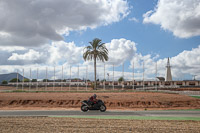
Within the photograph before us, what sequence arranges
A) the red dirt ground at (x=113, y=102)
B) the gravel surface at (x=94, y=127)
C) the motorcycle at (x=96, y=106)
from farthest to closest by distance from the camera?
1. the red dirt ground at (x=113, y=102)
2. the motorcycle at (x=96, y=106)
3. the gravel surface at (x=94, y=127)

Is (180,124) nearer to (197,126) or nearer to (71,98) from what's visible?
(197,126)

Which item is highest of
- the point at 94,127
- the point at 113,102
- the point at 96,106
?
the point at 96,106

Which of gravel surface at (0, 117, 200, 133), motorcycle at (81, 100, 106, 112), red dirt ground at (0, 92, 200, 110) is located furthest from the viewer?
red dirt ground at (0, 92, 200, 110)

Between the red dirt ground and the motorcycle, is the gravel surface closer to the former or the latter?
the motorcycle

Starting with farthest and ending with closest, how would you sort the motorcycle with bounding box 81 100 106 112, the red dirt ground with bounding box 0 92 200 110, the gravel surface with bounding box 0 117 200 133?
the red dirt ground with bounding box 0 92 200 110
the motorcycle with bounding box 81 100 106 112
the gravel surface with bounding box 0 117 200 133

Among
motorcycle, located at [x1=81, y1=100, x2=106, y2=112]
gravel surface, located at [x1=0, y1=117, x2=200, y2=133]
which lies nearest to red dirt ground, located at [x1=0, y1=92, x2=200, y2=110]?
motorcycle, located at [x1=81, y1=100, x2=106, y2=112]

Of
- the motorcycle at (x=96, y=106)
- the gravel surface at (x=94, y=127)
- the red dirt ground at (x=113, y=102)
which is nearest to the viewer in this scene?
the gravel surface at (x=94, y=127)

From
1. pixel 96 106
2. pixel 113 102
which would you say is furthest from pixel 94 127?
pixel 113 102

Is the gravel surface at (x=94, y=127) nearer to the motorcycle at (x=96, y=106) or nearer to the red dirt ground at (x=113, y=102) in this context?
the motorcycle at (x=96, y=106)

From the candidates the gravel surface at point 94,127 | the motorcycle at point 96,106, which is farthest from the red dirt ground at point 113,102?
the gravel surface at point 94,127

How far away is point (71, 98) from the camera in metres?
29.4

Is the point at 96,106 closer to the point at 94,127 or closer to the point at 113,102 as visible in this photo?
the point at 94,127

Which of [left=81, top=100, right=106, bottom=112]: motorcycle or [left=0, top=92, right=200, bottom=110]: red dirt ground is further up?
[left=81, top=100, right=106, bottom=112]: motorcycle

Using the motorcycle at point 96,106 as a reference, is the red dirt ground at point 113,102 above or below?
below
